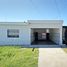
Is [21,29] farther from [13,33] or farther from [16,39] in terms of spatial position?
[16,39]

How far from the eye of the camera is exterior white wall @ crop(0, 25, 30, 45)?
20.9m

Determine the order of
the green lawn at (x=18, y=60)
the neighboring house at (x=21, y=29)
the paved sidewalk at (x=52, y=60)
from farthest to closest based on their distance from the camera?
the neighboring house at (x=21, y=29) → the paved sidewalk at (x=52, y=60) → the green lawn at (x=18, y=60)

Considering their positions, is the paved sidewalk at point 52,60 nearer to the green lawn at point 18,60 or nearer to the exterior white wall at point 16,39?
the green lawn at point 18,60

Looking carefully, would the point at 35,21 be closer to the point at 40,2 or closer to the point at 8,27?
the point at 8,27

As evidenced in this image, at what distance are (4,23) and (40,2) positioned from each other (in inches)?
341

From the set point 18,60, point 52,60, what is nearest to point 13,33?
point 18,60

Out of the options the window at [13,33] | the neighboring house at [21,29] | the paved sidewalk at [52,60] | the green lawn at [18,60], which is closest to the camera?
the green lawn at [18,60]

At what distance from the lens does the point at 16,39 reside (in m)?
20.9

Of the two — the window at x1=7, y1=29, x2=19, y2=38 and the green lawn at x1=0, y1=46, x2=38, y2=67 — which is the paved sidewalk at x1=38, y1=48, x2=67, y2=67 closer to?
the green lawn at x1=0, y1=46, x2=38, y2=67

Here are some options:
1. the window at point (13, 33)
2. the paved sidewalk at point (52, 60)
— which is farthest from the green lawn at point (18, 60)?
the window at point (13, 33)

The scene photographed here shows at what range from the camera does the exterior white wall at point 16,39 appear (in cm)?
2088

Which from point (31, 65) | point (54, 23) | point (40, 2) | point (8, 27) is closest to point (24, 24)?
point (8, 27)

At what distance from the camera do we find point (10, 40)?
21.0 meters

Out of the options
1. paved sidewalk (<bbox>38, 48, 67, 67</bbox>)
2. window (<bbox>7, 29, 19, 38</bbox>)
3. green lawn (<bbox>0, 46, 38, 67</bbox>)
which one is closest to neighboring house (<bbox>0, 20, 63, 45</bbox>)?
window (<bbox>7, 29, 19, 38</bbox>)
